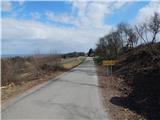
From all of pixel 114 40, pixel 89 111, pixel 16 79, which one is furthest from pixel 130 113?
pixel 114 40

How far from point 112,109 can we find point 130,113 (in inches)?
33.4

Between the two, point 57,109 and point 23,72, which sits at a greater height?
point 23,72

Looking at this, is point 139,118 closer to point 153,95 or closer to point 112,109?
point 112,109

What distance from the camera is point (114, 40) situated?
68000 mm

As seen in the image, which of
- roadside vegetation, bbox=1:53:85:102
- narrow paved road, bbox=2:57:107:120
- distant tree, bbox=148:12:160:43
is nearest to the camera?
narrow paved road, bbox=2:57:107:120

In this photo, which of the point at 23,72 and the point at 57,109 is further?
the point at 23,72

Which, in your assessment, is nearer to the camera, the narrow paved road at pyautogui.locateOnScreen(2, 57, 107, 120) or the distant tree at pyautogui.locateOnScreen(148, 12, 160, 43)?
the narrow paved road at pyautogui.locateOnScreen(2, 57, 107, 120)

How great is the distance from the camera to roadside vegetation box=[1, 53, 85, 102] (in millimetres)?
18438

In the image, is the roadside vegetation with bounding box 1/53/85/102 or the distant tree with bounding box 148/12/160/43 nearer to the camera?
the roadside vegetation with bounding box 1/53/85/102

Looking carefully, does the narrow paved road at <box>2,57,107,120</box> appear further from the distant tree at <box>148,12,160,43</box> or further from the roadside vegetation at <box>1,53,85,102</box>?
the distant tree at <box>148,12,160,43</box>

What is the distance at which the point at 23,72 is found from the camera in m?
31.4

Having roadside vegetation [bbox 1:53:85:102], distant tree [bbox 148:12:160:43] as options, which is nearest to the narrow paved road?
roadside vegetation [bbox 1:53:85:102]

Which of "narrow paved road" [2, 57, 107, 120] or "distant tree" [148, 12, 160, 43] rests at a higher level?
"distant tree" [148, 12, 160, 43]

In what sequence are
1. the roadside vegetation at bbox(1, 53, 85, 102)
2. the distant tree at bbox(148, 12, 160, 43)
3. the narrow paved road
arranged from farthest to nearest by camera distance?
the distant tree at bbox(148, 12, 160, 43) → the roadside vegetation at bbox(1, 53, 85, 102) → the narrow paved road
